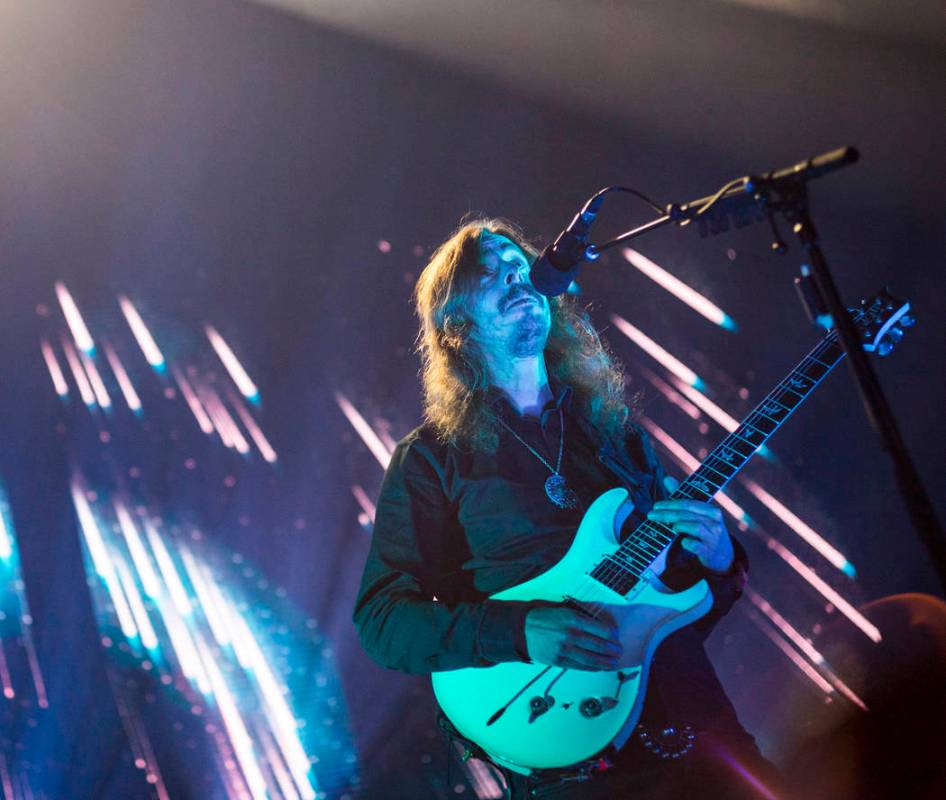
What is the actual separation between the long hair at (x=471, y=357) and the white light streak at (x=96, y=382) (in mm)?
2204

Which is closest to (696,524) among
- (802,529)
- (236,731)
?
(802,529)

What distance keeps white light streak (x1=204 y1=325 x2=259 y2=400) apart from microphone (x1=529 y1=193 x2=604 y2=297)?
288 cm

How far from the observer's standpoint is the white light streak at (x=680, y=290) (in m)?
3.91

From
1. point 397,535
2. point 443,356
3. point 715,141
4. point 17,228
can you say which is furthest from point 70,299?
point 715,141

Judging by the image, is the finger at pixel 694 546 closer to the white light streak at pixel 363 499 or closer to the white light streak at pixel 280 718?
the white light streak at pixel 363 499

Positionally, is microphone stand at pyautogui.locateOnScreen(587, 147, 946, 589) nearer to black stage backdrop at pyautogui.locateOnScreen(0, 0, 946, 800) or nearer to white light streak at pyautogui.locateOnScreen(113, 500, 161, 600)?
black stage backdrop at pyautogui.locateOnScreen(0, 0, 946, 800)

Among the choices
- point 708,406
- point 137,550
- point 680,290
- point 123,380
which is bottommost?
point 708,406

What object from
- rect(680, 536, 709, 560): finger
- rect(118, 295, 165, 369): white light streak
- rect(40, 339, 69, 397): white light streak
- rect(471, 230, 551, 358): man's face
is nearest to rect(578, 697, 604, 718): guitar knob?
rect(680, 536, 709, 560): finger

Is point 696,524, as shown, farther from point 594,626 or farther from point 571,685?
point 571,685

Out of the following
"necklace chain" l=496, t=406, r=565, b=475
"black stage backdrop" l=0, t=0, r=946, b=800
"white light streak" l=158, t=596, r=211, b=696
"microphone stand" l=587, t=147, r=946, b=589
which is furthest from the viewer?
"white light streak" l=158, t=596, r=211, b=696

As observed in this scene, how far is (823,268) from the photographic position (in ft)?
4.71

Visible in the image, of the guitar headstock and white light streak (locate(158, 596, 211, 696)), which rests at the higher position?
white light streak (locate(158, 596, 211, 696))

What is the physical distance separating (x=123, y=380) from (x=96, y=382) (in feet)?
0.44

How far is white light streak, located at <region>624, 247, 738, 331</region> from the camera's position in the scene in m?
3.91
